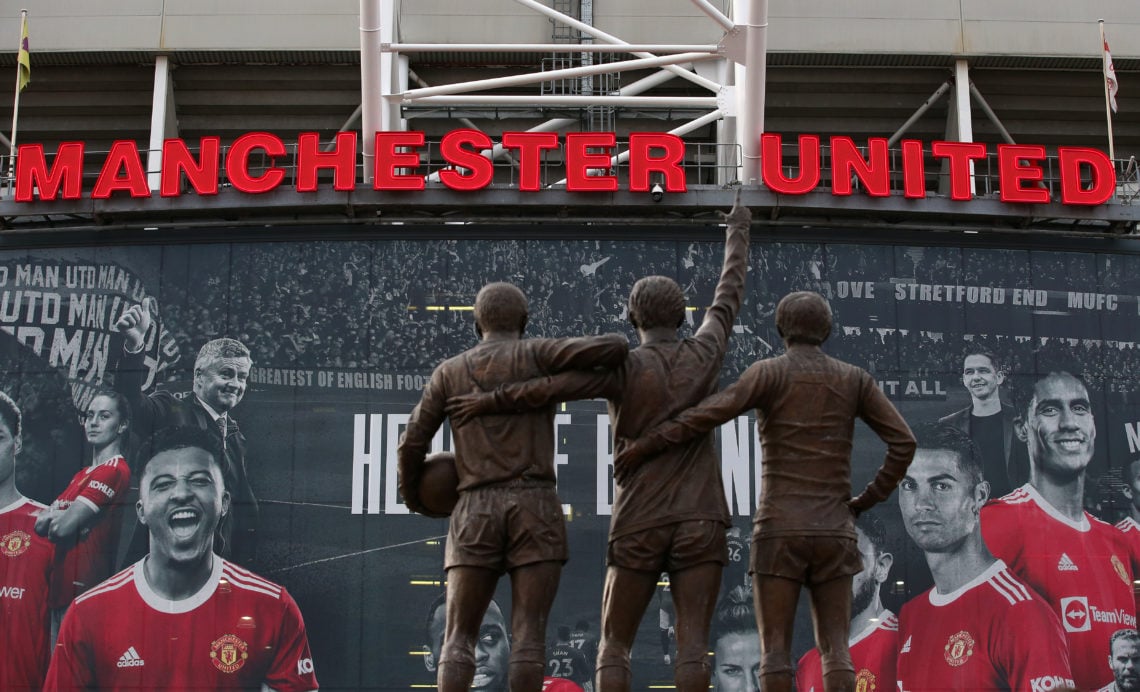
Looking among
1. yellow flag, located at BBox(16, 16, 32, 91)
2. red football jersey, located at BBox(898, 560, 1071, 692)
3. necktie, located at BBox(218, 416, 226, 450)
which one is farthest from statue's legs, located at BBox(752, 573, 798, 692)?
yellow flag, located at BBox(16, 16, 32, 91)

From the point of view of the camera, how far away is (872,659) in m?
27.1

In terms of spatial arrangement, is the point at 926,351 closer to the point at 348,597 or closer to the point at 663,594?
the point at 663,594

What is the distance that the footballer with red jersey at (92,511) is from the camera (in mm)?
27219

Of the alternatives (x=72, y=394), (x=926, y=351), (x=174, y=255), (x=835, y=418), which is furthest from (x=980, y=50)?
(x=835, y=418)

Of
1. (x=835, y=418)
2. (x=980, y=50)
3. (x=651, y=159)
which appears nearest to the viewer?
(x=835, y=418)

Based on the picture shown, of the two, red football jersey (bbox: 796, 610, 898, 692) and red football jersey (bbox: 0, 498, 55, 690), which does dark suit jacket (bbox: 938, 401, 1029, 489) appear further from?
red football jersey (bbox: 0, 498, 55, 690)

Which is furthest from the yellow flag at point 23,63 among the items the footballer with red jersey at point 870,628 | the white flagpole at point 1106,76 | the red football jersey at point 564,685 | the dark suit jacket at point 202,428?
the white flagpole at point 1106,76

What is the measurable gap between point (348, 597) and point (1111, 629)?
1317 centimetres

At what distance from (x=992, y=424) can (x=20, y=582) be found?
56.5 feet

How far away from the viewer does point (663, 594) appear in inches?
1040

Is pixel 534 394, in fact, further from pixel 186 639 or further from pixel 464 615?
pixel 186 639

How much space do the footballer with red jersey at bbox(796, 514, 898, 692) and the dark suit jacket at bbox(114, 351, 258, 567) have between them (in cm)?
984

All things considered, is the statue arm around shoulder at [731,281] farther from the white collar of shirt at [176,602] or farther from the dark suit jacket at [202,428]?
the white collar of shirt at [176,602]

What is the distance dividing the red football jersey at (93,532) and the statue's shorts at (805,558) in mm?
19085
